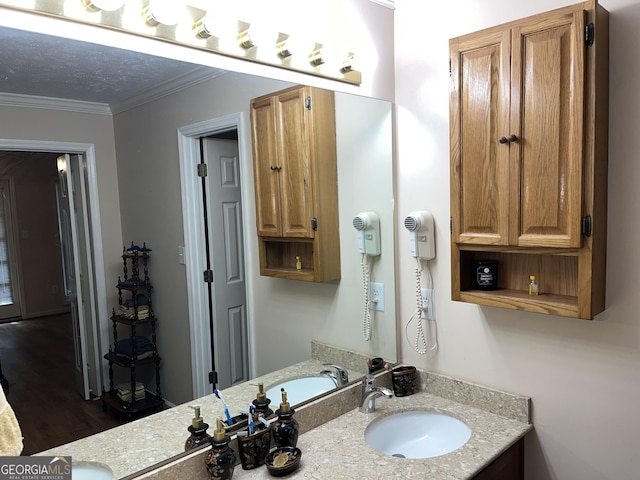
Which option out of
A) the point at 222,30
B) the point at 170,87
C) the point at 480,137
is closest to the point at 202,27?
the point at 222,30

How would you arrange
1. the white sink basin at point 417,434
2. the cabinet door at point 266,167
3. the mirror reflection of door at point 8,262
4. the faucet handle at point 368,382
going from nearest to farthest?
1. the mirror reflection of door at point 8,262
2. the cabinet door at point 266,167
3. the white sink basin at point 417,434
4. the faucet handle at point 368,382

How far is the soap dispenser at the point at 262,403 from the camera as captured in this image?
1.54 m

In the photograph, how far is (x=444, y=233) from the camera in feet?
6.10

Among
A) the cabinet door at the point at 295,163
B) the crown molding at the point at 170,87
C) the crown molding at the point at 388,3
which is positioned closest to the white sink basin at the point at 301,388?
the cabinet door at the point at 295,163

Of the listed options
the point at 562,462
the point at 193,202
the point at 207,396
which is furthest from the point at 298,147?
the point at 562,462

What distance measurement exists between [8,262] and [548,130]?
1.45 metres

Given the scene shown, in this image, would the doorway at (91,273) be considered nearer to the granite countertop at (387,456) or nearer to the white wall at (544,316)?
the granite countertop at (387,456)

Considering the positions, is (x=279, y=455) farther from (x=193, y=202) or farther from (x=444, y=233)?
(x=444, y=233)

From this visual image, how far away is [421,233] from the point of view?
188cm

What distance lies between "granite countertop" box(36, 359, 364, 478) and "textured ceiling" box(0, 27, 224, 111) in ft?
2.80

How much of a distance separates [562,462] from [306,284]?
1065 mm

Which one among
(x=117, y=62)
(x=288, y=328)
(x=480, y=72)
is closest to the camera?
(x=117, y=62)

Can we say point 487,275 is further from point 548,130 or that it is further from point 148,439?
point 148,439

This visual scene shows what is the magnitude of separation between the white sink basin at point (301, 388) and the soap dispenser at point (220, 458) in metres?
0.30
